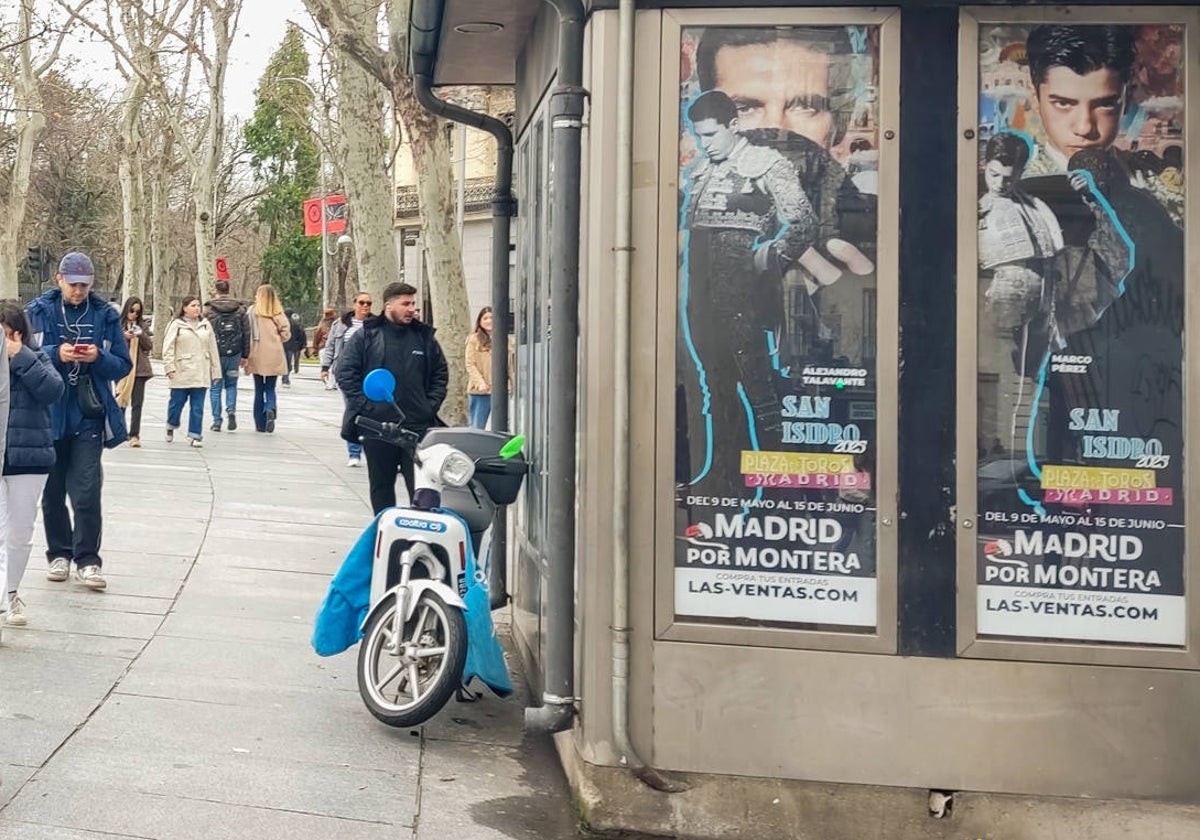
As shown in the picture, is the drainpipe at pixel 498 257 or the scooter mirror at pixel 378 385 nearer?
the scooter mirror at pixel 378 385

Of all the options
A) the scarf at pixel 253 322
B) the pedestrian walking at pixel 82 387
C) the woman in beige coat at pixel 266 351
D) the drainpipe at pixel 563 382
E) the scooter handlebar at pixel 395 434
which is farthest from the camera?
the scarf at pixel 253 322

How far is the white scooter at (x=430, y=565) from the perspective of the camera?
5262 millimetres

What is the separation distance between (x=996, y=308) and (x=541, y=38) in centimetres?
242

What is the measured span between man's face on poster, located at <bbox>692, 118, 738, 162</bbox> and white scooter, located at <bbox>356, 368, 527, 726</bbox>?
5.44 feet

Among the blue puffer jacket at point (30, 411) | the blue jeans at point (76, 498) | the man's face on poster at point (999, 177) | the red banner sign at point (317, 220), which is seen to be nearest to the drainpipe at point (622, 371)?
the man's face on poster at point (999, 177)

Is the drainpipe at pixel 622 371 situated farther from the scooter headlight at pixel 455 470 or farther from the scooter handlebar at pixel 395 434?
the scooter handlebar at pixel 395 434

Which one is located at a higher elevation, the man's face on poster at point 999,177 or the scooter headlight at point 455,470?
the man's face on poster at point 999,177

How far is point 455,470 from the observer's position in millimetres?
5562

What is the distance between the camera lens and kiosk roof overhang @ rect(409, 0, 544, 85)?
586 centimetres

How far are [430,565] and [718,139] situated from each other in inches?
81.4

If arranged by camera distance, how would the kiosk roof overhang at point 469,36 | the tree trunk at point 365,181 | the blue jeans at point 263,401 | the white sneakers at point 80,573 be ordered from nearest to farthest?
1. the kiosk roof overhang at point 469,36
2. the white sneakers at point 80,573
3. the tree trunk at point 365,181
4. the blue jeans at point 263,401

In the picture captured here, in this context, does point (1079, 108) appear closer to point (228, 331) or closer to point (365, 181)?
point (365, 181)

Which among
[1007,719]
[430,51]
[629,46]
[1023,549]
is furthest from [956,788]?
[430,51]

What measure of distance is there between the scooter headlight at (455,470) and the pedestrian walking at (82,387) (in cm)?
252
